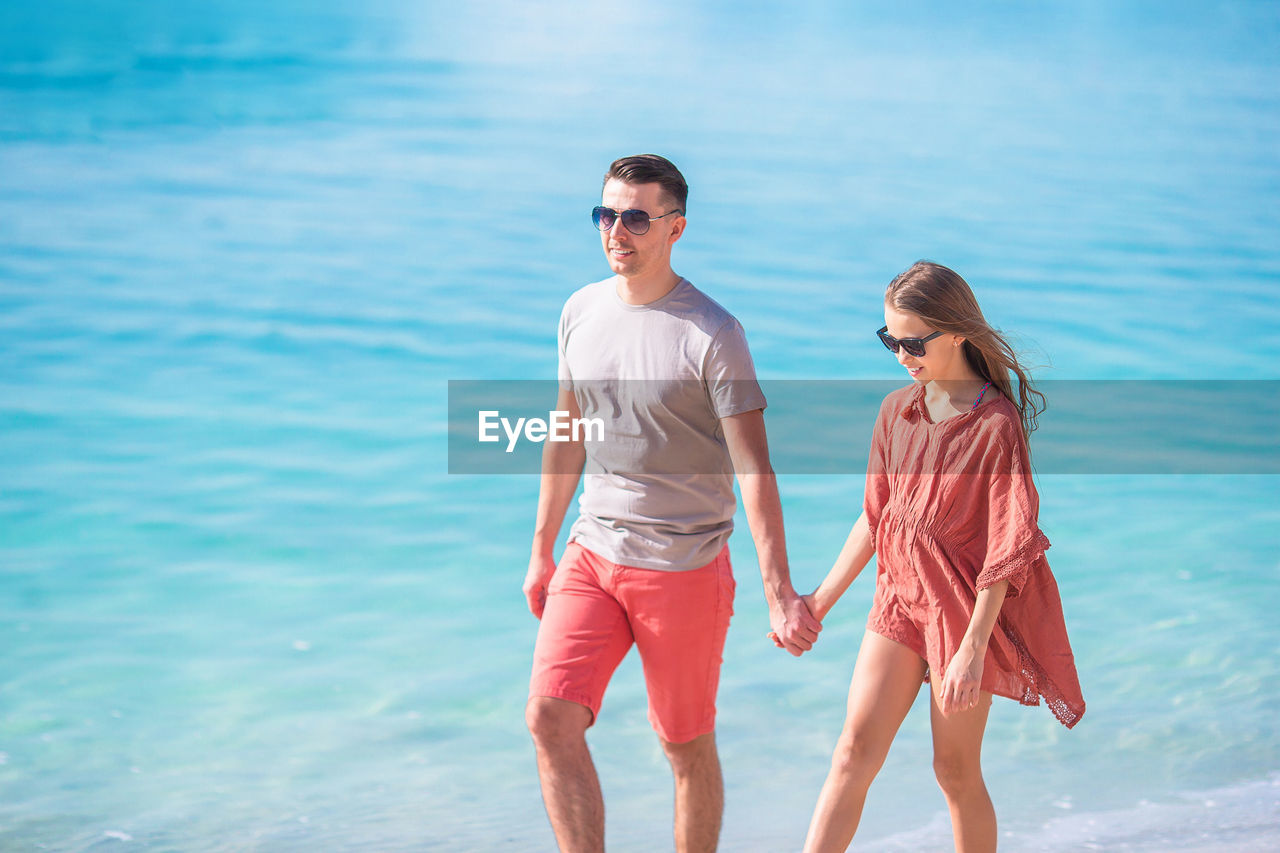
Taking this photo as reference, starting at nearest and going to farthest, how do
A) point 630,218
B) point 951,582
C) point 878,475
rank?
point 951,582, point 878,475, point 630,218

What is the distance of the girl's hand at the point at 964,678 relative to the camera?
3.24 m

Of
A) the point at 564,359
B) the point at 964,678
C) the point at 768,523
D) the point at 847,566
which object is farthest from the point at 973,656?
the point at 564,359

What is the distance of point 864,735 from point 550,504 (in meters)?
1.13

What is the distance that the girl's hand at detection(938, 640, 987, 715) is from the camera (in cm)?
324

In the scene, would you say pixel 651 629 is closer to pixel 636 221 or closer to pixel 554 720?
pixel 554 720

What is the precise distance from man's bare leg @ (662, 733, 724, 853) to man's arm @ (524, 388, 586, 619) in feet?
1.76

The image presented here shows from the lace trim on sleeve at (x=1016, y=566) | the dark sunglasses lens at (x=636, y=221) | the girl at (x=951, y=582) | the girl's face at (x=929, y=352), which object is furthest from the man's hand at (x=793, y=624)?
the dark sunglasses lens at (x=636, y=221)

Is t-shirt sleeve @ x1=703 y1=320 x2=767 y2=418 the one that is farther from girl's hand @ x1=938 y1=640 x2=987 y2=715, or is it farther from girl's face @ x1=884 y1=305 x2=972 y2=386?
girl's hand @ x1=938 y1=640 x2=987 y2=715

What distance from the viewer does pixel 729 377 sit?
3.61 m

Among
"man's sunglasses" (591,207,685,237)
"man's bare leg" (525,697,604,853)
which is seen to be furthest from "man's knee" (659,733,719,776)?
"man's sunglasses" (591,207,685,237)

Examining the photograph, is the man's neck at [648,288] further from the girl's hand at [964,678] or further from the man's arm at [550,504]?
the girl's hand at [964,678]

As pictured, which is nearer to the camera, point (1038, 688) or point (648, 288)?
point (1038, 688)

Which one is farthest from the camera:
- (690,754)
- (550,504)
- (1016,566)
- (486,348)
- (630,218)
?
(486,348)

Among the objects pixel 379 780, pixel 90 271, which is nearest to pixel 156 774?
pixel 379 780
